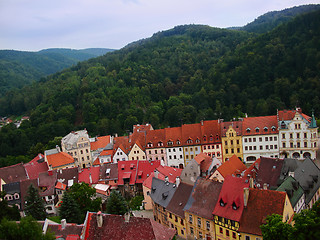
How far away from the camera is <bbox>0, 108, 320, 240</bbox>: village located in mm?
30016

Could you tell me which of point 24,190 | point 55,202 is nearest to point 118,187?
point 55,202

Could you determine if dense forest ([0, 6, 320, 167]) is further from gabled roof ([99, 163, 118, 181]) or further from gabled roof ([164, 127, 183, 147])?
gabled roof ([99, 163, 118, 181])

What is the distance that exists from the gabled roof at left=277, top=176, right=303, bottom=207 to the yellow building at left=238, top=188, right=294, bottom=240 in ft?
14.9

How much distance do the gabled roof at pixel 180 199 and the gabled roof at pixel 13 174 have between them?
35.8m

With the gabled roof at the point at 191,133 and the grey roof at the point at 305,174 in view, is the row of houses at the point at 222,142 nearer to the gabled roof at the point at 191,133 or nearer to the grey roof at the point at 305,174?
the gabled roof at the point at 191,133

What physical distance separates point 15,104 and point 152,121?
98323 mm

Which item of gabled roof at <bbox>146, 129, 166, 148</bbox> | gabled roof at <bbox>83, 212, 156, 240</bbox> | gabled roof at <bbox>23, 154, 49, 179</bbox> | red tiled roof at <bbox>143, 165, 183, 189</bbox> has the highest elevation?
gabled roof at <bbox>146, 129, 166, 148</bbox>

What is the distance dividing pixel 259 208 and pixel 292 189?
8826mm

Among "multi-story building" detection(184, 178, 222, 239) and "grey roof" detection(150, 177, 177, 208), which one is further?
"grey roof" detection(150, 177, 177, 208)

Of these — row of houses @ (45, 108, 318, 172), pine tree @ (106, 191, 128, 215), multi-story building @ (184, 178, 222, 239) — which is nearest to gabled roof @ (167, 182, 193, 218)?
multi-story building @ (184, 178, 222, 239)

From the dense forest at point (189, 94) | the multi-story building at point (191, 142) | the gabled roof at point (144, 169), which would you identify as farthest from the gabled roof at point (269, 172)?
the dense forest at point (189, 94)

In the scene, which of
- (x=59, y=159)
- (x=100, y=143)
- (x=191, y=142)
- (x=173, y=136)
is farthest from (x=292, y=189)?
(x=100, y=143)

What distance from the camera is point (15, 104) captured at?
524 ft

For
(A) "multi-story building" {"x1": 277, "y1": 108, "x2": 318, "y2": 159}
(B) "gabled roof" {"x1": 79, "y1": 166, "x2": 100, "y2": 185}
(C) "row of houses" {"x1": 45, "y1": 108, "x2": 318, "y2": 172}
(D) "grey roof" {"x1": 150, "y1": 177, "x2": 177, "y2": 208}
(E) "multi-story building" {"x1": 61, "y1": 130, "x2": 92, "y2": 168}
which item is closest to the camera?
(D) "grey roof" {"x1": 150, "y1": 177, "x2": 177, "y2": 208}
